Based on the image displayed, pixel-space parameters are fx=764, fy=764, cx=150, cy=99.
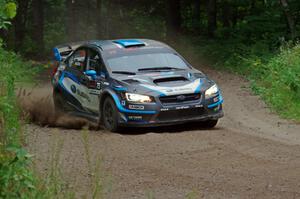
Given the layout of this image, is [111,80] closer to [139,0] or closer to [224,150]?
[224,150]

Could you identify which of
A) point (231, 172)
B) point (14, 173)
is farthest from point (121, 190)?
point (14, 173)

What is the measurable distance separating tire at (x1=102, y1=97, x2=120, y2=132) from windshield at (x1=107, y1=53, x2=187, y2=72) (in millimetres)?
731

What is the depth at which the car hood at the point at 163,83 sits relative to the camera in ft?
43.5

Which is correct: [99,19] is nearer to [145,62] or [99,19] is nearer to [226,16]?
[226,16]

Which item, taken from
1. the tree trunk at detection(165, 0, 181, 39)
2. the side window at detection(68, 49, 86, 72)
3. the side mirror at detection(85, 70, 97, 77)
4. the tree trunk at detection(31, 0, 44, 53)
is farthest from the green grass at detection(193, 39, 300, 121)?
the tree trunk at detection(31, 0, 44, 53)

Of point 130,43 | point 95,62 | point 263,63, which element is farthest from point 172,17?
point 95,62

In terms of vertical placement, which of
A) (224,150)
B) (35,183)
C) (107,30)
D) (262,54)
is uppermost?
(35,183)

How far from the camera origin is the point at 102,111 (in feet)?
46.0

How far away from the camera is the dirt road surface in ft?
29.0

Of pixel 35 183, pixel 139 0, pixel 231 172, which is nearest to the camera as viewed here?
pixel 35 183

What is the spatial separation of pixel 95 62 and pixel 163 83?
189cm

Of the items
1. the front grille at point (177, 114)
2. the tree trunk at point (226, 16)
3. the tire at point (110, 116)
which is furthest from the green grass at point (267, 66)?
the tree trunk at point (226, 16)

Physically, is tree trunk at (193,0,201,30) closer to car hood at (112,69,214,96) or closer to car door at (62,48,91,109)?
car door at (62,48,91,109)

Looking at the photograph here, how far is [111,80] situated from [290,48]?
1005cm
